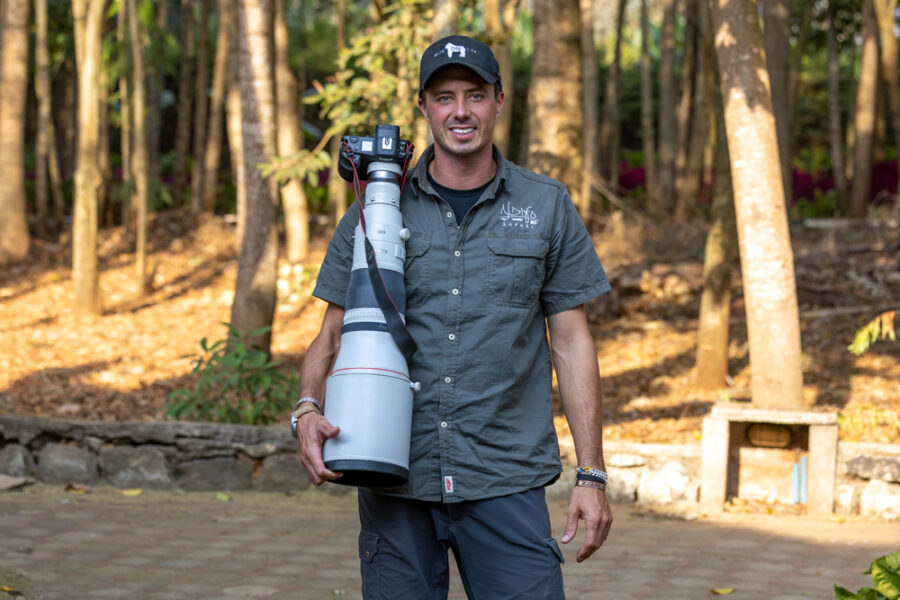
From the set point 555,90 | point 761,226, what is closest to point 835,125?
point 555,90

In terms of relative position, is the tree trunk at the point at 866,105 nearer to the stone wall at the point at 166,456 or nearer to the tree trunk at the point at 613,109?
the tree trunk at the point at 613,109

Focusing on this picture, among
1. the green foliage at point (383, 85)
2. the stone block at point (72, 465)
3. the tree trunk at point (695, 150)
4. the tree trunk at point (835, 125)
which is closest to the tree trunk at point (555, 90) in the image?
the green foliage at point (383, 85)

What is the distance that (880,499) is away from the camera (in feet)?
21.7

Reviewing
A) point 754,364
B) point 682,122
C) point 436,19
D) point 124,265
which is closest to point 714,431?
point 754,364

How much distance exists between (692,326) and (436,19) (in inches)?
209

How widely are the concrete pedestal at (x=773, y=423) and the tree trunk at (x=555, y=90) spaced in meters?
2.32

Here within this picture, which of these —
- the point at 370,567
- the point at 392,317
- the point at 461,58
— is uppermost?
the point at 461,58

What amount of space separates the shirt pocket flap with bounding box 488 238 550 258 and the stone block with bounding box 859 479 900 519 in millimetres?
4678

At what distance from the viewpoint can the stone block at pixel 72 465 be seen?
741 centimetres

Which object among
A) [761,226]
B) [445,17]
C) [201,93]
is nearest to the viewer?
[761,226]

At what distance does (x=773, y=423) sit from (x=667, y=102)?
11.9m

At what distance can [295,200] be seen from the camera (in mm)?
13938

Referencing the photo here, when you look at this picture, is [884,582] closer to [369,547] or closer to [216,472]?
→ [369,547]

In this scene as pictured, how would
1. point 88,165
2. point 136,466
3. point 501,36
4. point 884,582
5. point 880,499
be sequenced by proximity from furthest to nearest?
1. point 88,165
2. point 501,36
3. point 136,466
4. point 880,499
5. point 884,582
